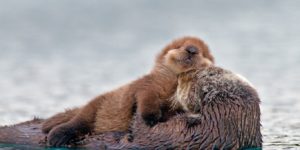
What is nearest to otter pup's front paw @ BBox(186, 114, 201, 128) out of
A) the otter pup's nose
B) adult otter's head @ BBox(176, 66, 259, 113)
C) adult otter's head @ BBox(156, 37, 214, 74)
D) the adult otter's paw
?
adult otter's head @ BBox(176, 66, 259, 113)

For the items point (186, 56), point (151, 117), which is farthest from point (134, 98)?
point (186, 56)

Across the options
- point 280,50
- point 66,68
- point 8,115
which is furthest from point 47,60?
point 8,115

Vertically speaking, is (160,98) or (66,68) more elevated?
(66,68)

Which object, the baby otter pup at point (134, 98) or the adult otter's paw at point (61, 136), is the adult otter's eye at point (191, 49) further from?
the adult otter's paw at point (61, 136)

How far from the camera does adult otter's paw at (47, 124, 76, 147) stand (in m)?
9.50

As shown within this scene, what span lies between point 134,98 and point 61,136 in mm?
875

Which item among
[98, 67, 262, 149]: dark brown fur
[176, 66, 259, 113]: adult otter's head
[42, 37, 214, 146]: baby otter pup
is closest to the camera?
[98, 67, 262, 149]: dark brown fur

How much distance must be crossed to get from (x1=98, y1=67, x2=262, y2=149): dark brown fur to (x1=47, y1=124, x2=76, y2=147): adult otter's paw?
1.85ft

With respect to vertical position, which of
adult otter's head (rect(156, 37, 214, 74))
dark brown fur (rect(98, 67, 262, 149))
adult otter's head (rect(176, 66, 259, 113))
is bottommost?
dark brown fur (rect(98, 67, 262, 149))

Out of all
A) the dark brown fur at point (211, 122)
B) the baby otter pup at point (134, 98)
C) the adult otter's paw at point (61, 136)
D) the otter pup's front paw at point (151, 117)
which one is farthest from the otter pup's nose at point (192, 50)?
the adult otter's paw at point (61, 136)

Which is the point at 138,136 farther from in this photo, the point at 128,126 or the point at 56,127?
the point at 56,127

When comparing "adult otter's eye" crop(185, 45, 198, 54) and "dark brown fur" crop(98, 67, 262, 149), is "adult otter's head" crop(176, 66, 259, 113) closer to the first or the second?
"dark brown fur" crop(98, 67, 262, 149)

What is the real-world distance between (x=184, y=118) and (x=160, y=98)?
45cm

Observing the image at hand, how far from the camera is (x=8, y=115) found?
1401cm
